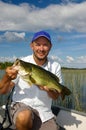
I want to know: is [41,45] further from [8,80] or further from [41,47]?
[8,80]

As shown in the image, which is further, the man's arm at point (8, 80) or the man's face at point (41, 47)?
the man's face at point (41, 47)

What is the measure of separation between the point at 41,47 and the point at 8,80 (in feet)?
2.56

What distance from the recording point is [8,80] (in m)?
4.72

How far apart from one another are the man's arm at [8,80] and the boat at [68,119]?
61 centimetres

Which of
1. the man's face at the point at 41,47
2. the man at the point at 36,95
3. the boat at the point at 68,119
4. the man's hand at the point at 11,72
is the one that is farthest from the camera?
the boat at the point at 68,119

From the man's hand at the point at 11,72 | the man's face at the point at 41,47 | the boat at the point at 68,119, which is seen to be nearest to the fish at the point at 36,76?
the man's hand at the point at 11,72

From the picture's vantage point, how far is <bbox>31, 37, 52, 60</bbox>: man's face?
5.02 metres

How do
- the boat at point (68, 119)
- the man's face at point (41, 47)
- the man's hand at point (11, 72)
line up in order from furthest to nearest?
the boat at point (68, 119) → the man's face at point (41, 47) → the man's hand at point (11, 72)

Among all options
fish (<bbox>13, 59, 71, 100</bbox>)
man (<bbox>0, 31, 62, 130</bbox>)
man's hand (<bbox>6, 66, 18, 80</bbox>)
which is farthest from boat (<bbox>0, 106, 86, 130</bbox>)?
man's hand (<bbox>6, 66, 18, 80</bbox>)

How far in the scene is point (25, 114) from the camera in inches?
180

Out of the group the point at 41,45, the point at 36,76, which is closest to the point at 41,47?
the point at 41,45

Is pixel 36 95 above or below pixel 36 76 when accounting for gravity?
below

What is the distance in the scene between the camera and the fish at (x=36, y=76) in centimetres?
455

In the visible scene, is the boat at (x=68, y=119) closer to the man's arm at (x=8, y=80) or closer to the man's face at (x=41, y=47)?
the man's arm at (x=8, y=80)
